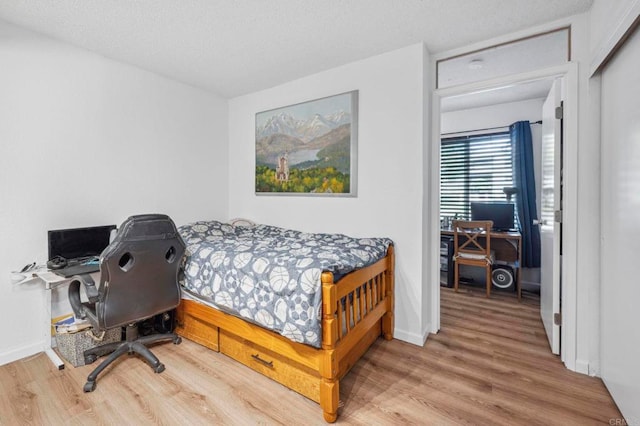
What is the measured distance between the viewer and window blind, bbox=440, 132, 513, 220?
159 inches

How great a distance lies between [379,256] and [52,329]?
2647 mm

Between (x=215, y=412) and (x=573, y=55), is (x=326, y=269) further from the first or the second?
(x=573, y=55)

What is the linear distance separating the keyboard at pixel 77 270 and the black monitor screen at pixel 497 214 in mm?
4177

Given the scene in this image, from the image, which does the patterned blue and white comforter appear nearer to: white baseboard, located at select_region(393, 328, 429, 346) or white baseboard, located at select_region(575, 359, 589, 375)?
white baseboard, located at select_region(393, 328, 429, 346)

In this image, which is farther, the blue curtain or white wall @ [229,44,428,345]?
the blue curtain

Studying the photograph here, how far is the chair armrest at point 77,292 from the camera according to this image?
1.85m

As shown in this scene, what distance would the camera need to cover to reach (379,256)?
228 centimetres

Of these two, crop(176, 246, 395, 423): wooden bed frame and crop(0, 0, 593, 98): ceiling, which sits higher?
crop(0, 0, 593, 98): ceiling

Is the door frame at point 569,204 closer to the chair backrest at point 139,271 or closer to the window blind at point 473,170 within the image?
the window blind at point 473,170

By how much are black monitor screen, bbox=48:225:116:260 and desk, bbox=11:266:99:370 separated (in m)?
0.17

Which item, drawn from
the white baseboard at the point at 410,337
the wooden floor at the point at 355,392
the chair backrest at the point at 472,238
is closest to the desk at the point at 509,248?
the chair backrest at the point at 472,238

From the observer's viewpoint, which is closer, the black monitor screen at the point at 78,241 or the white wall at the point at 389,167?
the black monitor screen at the point at 78,241

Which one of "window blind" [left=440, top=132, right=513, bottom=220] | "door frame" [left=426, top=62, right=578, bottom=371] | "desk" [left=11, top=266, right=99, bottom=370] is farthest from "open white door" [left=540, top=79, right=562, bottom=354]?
"desk" [left=11, top=266, right=99, bottom=370]

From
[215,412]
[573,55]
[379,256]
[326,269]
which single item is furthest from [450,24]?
[215,412]
